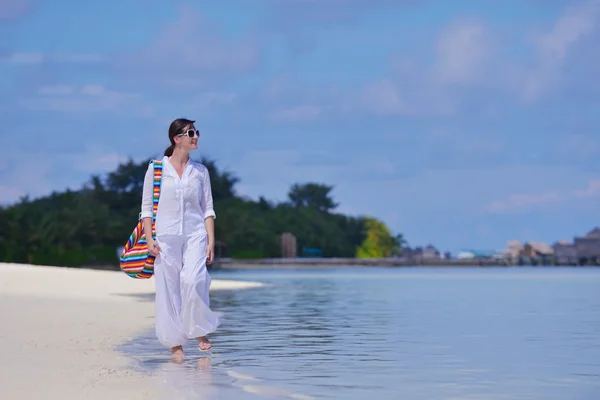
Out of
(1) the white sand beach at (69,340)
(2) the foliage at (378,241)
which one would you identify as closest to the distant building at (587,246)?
(2) the foliage at (378,241)

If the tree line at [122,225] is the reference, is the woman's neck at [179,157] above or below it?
below

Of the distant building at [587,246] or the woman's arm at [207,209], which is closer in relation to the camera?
the woman's arm at [207,209]

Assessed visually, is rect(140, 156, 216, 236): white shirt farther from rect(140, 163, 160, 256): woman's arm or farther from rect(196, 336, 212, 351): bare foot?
rect(196, 336, 212, 351): bare foot

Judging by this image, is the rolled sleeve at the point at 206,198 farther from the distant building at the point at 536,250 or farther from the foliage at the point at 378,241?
the distant building at the point at 536,250

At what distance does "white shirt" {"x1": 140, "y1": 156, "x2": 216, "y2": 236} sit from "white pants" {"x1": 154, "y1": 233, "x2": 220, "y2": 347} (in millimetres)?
90

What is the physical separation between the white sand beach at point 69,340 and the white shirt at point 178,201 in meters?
1.18

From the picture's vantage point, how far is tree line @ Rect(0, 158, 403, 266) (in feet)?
243

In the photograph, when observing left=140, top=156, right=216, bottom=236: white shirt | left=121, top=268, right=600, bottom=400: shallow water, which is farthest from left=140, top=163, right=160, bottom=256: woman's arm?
left=121, top=268, right=600, bottom=400: shallow water

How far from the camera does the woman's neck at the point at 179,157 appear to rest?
32.3ft

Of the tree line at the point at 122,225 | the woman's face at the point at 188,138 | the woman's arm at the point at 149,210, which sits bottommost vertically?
the woman's arm at the point at 149,210

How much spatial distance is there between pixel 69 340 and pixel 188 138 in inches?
125

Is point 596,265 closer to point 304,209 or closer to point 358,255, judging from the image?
point 358,255

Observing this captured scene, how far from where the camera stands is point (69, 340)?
11.9 metres

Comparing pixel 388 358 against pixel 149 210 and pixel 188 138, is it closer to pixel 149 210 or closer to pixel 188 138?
pixel 149 210
